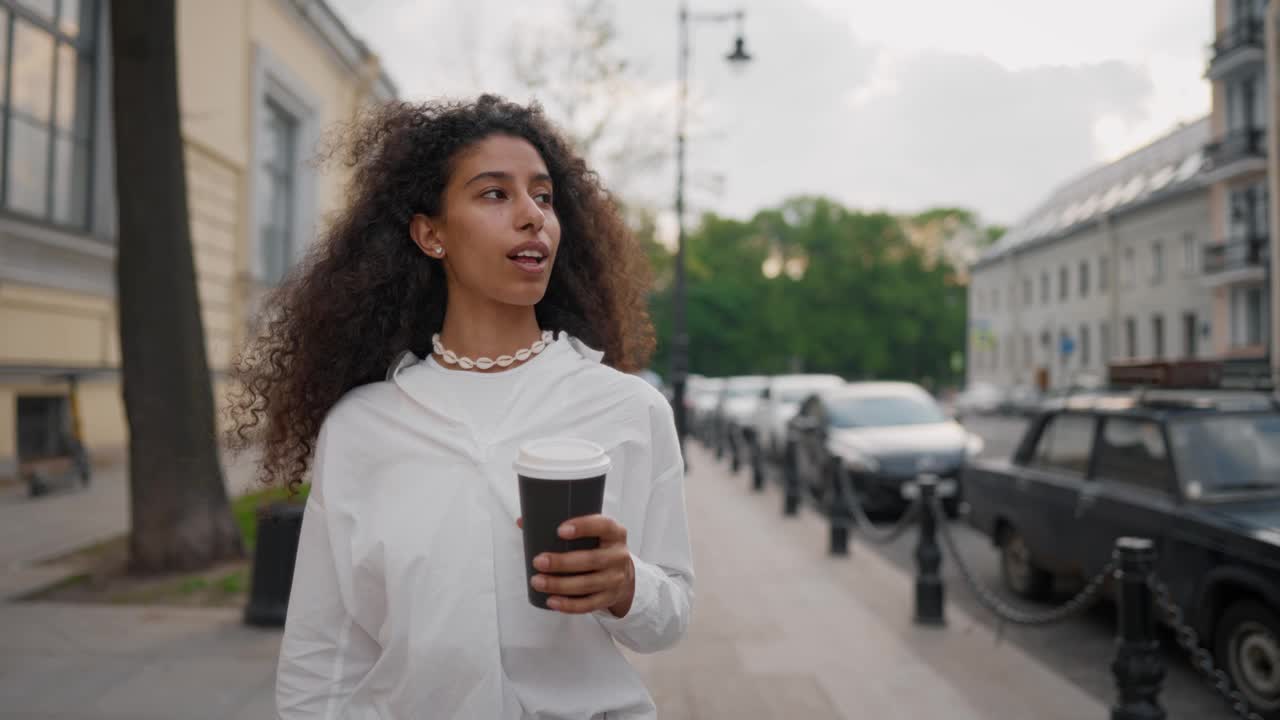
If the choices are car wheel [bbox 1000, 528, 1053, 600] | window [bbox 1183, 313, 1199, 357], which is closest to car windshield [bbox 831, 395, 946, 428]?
car wheel [bbox 1000, 528, 1053, 600]

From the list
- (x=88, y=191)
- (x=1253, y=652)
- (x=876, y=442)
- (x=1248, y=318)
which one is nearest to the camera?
(x=1253, y=652)

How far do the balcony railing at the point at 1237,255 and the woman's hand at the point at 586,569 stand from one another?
122 feet

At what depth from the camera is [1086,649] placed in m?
6.11

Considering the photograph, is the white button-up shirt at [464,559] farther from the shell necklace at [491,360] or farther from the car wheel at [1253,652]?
the car wheel at [1253,652]

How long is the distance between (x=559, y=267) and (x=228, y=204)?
57.6ft

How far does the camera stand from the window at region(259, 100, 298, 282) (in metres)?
20.8

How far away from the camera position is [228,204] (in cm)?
1788

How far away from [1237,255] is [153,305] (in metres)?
36.3

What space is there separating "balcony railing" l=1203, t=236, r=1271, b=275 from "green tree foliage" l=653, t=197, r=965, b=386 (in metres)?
32.5

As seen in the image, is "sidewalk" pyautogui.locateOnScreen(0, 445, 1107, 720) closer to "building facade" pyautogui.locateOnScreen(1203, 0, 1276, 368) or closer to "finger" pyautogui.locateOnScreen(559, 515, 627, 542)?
"finger" pyautogui.locateOnScreen(559, 515, 627, 542)

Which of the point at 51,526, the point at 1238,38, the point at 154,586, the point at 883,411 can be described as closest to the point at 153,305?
the point at 154,586

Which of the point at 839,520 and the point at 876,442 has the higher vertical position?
the point at 876,442

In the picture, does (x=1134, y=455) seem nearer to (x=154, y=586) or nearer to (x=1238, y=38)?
(x=154, y=586)

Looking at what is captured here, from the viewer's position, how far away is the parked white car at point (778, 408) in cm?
1877
